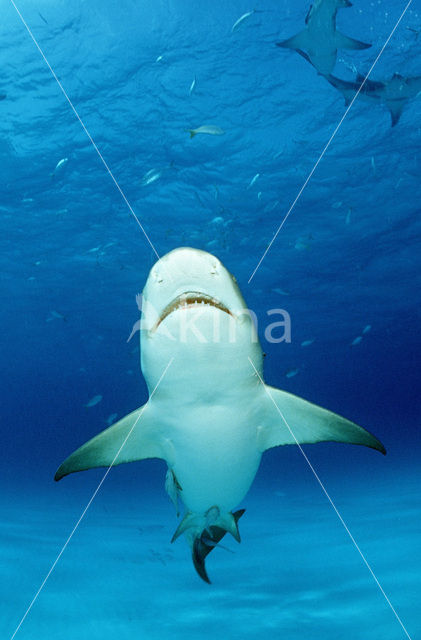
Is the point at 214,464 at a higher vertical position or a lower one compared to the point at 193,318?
lower

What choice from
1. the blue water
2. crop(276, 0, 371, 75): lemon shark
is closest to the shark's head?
the blue water

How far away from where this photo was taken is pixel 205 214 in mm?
21250

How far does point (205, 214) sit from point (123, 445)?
17610mm

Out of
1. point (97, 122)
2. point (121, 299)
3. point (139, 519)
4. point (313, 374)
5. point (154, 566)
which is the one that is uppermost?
point (97, 122)

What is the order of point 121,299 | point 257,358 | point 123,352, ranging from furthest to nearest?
point 123,352 → point 121,299 → point 257,358

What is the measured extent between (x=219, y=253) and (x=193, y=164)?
276 inches

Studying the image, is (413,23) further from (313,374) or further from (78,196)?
(313,374)

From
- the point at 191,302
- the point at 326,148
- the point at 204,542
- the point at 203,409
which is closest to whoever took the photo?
the point at 191,302

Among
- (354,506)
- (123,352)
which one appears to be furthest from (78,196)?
(123,352)

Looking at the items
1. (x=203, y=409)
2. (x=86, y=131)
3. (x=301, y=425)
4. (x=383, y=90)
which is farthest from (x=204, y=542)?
(x=86, y=131)

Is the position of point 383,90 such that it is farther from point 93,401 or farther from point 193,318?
point 93,401

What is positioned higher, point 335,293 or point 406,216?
point 406,216

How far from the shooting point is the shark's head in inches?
128

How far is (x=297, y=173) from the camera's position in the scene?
62.6 ft
